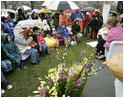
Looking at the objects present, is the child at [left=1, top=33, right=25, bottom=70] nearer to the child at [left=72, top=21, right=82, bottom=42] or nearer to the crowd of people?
the crowd of people

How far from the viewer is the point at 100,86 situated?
10.3 feet

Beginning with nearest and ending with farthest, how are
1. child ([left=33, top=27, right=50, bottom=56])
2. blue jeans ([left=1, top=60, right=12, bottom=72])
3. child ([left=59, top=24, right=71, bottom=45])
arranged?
blue jeans ([left=1, top=60, right=12, bottom=72]), child ([left=33, top=27, right=50, bottom=56]), child ([left=59, top=24, right=71, bottom=45])

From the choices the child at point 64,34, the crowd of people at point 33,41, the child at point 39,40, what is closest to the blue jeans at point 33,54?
the crowd of people at point 33,41

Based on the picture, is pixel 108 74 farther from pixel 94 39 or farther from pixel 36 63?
pixel 94 39

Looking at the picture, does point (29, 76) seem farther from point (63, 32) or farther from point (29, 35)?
point (63, 32)

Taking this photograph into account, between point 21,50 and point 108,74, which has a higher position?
point 21,50

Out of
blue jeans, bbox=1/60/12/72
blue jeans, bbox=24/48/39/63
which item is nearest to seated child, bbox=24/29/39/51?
blue jeans, bbox=24/48/39/63

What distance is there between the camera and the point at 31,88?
334 cm

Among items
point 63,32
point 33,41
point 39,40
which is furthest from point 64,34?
point 33,41

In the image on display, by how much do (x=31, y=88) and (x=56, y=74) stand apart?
1685mm

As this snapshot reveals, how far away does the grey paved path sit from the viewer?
9.41ft

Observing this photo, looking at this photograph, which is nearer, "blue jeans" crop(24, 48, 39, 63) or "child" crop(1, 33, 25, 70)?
"child" crop(1, 33, 25, 70)

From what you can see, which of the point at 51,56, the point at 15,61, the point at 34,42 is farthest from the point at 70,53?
the point at 15,61

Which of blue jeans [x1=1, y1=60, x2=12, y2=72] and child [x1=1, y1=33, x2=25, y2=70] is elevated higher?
child [x1=1, y1=33, x2=25, y2=70]
